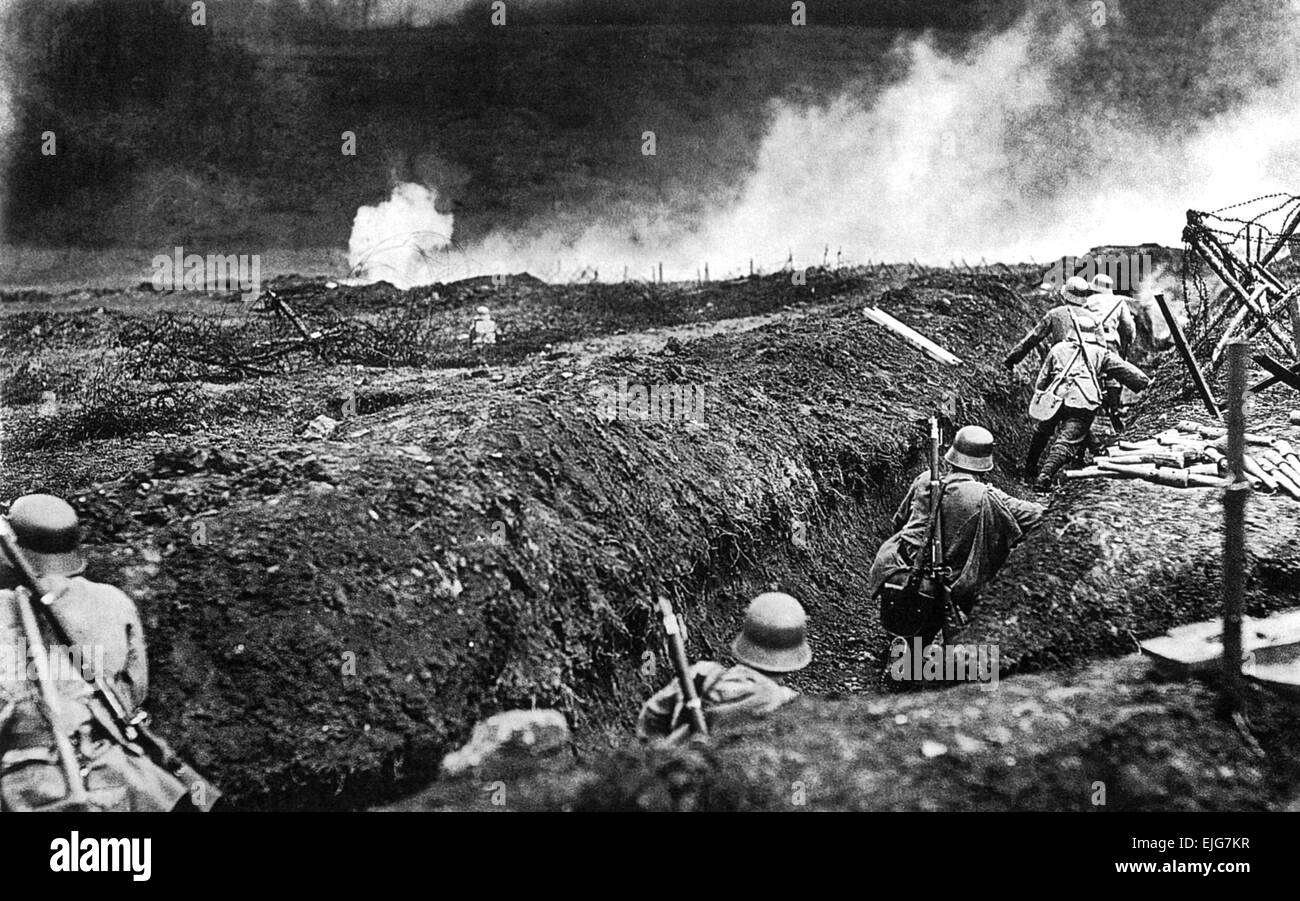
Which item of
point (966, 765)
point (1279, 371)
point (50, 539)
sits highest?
point (1279, 371)

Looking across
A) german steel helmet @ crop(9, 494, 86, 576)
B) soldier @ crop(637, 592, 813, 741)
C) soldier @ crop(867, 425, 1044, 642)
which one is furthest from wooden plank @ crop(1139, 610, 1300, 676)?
german steel helmet @ crop(9, 494, 86, 576)

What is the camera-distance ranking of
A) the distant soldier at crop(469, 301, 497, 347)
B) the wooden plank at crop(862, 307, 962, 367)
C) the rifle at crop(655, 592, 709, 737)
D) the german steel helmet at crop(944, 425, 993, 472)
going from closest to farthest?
the rifle at crop(655, 592, 709, 737) → the german steel helmet at crop(944, 425, 993, 472) → the distant soldier at crop(469, 301, 497, 347) → the wooden plank at crop(862, 307, 962, 367)

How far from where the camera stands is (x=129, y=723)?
6.03 metres

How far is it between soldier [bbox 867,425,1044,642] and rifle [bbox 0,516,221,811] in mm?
4109

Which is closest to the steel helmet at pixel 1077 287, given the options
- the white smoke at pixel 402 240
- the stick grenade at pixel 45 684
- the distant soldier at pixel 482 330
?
the distant soldier at pixel 482 330

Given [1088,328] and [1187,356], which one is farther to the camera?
[1088,328]

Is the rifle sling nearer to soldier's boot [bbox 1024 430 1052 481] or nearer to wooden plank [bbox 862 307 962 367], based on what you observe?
wooden plank [bbox 862 307 962 367]

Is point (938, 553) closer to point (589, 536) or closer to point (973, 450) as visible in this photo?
point (973, 450)

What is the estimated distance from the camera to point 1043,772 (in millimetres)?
6074

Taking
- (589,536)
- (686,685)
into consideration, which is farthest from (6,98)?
(686,685)

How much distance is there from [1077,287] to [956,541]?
6.82 feet

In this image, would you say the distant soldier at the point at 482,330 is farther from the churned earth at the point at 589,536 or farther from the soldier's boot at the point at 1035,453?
the soldier's boot at the point at 1035,453

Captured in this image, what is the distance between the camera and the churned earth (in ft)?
20.0

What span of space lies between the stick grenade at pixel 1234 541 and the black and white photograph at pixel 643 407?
3 cm
